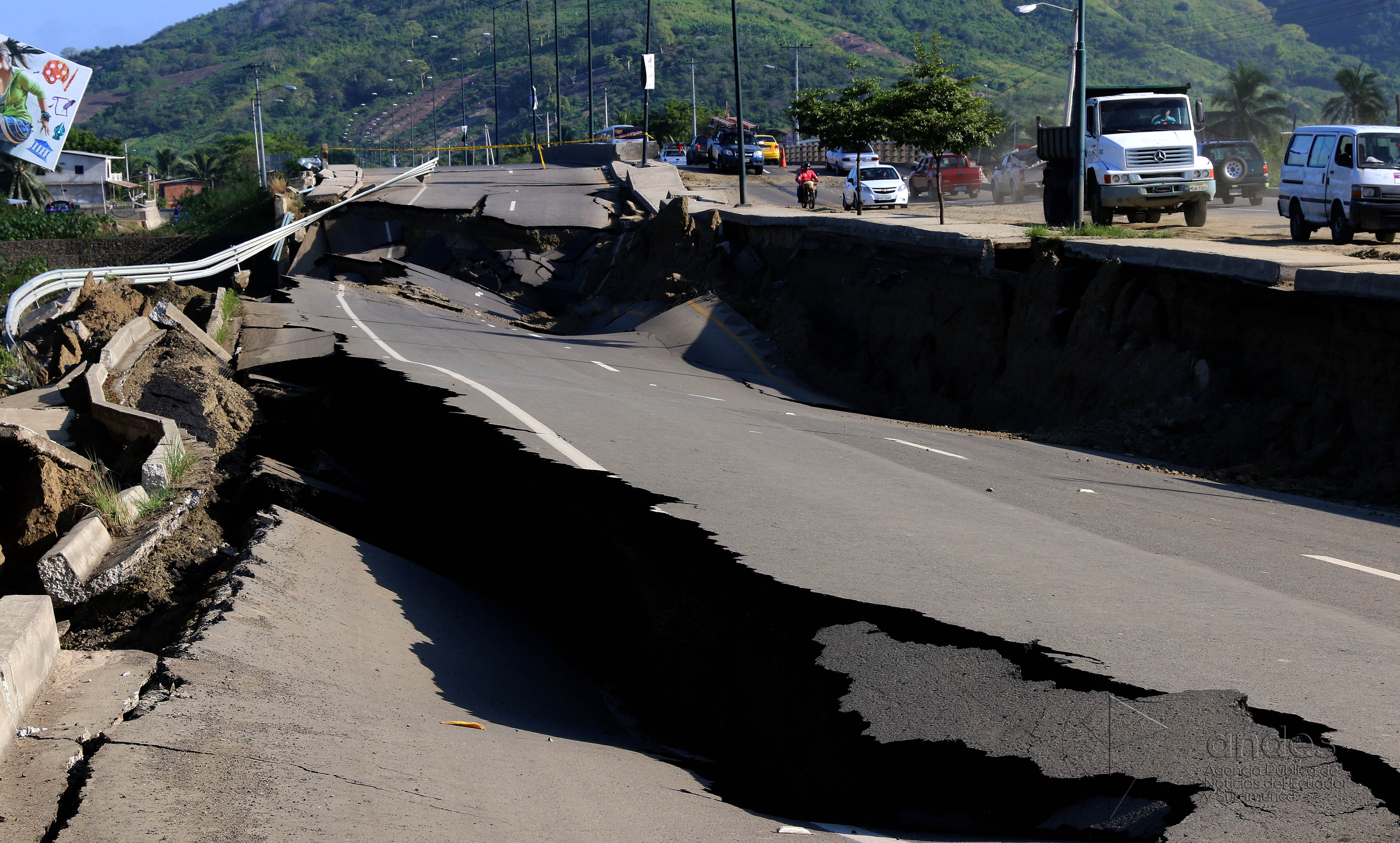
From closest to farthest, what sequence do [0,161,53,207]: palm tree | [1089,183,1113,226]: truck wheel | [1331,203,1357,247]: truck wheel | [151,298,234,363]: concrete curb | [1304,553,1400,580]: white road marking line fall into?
[1304,553,1400,580]: white road marking line, [151,298,234,363]: concrete curb, [1331,203,1357,247]: truck wheel, [1089,183,1113,226]: truck wheel, [0,161,53,207]: palm tree

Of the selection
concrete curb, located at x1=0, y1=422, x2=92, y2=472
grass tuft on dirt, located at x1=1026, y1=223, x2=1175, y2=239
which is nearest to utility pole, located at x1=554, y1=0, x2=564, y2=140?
grass tuft on dirt, located at x1=1026, y1=223, x2=1175, y2=239

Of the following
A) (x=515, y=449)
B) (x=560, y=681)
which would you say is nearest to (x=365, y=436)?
(x=515, y=449)

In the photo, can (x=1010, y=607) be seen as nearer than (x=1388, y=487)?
Yes

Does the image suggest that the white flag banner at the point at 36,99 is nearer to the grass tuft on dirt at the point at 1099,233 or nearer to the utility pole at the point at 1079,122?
the utility pole at the point at 1079,122

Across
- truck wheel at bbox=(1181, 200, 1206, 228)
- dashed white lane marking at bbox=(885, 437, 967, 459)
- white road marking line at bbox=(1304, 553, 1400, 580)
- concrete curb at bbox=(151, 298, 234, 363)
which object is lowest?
dashed white lane marking at bbox=(885, 437, 967, 459)

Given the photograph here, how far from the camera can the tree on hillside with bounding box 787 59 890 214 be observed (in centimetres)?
3164

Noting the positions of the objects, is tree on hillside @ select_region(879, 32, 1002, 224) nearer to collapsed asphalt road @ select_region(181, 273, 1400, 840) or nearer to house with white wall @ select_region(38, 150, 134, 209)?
collapsed asphalt road @ select_region(181, 273, 1400, 840)

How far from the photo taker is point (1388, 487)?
10.5 m

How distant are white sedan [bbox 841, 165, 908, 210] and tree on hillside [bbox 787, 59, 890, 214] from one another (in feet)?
17.5

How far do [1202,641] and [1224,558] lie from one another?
92.8 inches

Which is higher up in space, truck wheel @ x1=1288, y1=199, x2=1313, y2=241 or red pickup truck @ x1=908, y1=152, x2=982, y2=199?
Answer: red pickup truck @ x1=908, y1=152, x2=982, y2=199

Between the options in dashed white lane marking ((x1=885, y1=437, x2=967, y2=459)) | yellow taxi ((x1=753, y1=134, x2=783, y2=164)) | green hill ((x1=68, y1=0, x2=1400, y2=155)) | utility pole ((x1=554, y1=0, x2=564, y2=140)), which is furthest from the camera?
green hill ((x1=68, y1=0, x2=1400, y2=155))

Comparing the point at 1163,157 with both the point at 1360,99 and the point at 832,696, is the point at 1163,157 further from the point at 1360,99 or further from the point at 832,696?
the point at 1360,99

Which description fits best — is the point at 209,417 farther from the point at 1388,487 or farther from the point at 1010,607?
the point at 1388,487
